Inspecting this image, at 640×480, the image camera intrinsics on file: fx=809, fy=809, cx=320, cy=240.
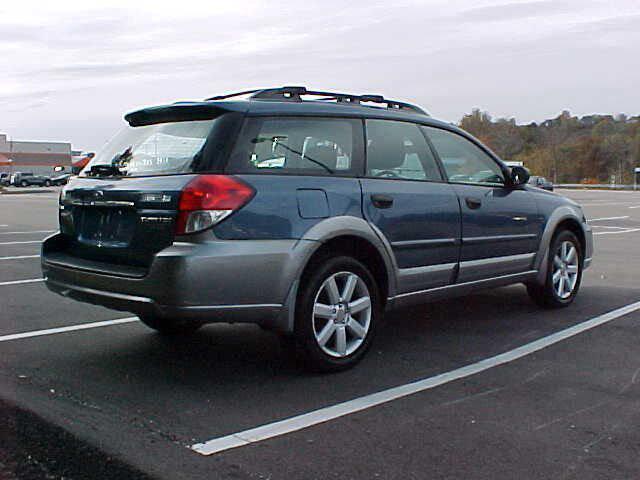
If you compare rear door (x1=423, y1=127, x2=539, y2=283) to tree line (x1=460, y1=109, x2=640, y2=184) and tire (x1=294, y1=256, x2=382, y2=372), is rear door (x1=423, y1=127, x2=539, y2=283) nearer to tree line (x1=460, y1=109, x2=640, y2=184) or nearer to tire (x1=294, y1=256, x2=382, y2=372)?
tire (x1=294, y1=256, x2=382, y2=372)

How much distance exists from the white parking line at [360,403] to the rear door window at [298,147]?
1.45 m

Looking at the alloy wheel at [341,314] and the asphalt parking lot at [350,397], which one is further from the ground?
the alloy wheel at [341,314]

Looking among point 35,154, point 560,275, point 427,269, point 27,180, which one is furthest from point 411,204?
point 35,154

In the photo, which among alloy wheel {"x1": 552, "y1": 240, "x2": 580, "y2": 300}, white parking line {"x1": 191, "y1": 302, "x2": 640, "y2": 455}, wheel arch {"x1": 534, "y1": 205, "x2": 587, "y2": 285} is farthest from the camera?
alloy wheel {"x1": 552, "y1": 240, "x2": 580, "y2": 300}

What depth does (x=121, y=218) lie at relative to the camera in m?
4.91

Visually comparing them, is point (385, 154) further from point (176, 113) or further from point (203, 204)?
point (203, 204)

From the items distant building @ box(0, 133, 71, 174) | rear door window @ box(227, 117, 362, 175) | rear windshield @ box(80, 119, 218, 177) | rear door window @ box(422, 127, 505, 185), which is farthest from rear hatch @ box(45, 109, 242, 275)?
distant building @ box(0, 133, 71, 174)

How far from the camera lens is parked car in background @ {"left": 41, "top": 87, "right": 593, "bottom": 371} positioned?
15.1 ft

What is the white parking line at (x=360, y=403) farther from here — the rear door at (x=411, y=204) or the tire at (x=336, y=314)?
the rear door at (x=411, y=204)

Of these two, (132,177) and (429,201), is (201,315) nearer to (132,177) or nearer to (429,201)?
(132,177)

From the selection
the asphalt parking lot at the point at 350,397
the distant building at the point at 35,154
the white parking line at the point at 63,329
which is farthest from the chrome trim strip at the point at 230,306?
the distant building at the point at 35,154

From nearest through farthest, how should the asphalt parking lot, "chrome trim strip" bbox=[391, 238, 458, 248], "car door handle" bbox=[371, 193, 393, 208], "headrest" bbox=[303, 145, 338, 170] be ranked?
the asphalt parking lot < "headrest" bbox=[303, 145, 338, 170] < "car door handle" bbox=[371, 193, 393, 208] < "chrome trim strip" bbox=[391, 238, 458, 248]

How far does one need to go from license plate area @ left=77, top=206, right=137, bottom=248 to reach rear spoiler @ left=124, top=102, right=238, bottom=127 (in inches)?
27.5

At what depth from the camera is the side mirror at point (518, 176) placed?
6.72 m
